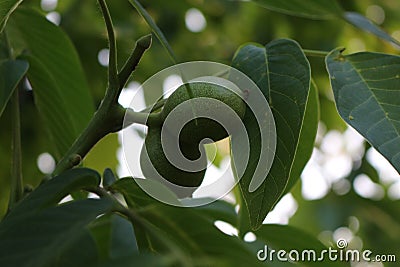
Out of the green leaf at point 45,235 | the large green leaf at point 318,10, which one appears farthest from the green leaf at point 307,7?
the green leaf at point 45,235

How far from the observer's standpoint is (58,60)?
1.23 m

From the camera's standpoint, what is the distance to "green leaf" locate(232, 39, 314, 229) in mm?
791

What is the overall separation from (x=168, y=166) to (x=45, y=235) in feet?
0.91

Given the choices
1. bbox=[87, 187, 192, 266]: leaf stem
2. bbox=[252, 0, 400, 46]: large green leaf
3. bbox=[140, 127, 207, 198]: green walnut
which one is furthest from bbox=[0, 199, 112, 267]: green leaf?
bbox=[252, 0, 400, 46]: large green leaf

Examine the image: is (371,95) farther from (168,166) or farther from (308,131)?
(168,166)

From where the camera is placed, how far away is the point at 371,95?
882mm

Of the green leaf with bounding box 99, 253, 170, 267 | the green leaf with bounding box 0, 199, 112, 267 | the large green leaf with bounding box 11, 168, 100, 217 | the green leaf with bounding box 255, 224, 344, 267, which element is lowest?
the green leaf with bounding box 255, 224, 344, 267

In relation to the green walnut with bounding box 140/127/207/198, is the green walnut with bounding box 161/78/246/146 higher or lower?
higher

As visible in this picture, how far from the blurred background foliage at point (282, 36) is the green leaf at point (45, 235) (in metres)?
1.17

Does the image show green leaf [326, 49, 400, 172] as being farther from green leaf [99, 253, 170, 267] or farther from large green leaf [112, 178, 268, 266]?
green leaf [99, 253, 170, 267]

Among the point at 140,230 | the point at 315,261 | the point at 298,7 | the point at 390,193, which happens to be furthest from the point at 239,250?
the point at 390,193

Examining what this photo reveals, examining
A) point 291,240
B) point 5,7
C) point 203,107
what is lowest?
point 291,240

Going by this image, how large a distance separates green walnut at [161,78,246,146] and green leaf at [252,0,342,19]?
38cm

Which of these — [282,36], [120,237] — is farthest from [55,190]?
[282,36]
